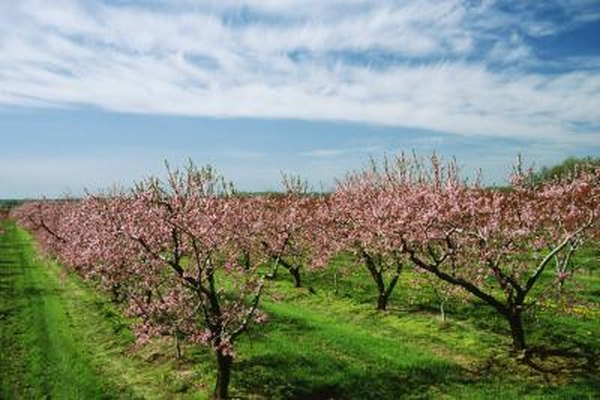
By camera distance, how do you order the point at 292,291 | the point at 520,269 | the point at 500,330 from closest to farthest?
the point at 520,269
the point at 500,330
the point at 292,291

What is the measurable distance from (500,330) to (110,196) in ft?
72.3

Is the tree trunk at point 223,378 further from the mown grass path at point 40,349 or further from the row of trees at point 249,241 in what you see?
the mown grass path at point 40,349

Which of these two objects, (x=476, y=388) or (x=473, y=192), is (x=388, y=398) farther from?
(x=473, y=192)

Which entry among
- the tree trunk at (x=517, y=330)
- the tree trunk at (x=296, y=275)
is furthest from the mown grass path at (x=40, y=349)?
the tree trunk at (x=517, y=330)

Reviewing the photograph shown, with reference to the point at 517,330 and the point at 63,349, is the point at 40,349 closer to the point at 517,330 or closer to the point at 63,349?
the point at 63,349

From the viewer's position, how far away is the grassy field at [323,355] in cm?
2020

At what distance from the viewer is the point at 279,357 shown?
78.7ft

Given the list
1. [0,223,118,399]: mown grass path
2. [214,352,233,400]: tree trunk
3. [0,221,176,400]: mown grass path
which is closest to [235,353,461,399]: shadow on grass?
[214,352,233,400]: tree trunk

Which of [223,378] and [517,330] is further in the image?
[517,330]

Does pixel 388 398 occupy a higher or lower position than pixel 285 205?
lower

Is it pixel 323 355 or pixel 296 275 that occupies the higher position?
pixel 296 275

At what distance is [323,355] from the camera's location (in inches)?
941

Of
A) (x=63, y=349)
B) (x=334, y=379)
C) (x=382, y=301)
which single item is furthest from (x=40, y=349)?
(x=382, y=301)

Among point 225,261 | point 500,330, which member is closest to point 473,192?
point 500,330
